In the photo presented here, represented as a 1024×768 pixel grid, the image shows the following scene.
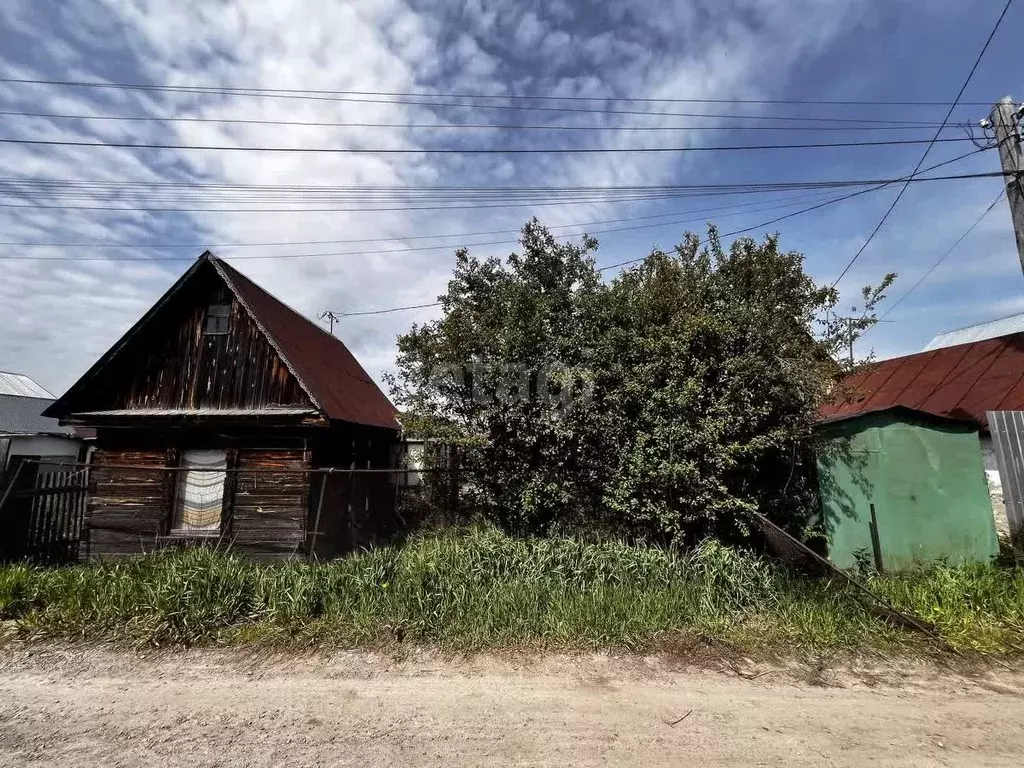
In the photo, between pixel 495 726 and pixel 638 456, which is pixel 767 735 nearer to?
pixel 495 726

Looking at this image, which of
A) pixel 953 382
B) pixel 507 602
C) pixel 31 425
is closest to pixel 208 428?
pixel 507 602

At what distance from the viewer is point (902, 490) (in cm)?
726

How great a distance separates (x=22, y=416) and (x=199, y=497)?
102 ft

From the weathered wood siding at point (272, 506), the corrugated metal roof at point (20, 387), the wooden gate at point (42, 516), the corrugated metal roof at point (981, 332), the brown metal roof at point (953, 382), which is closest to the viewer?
the wooden gate at point (42, 516)

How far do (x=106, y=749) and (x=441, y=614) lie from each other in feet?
9.03

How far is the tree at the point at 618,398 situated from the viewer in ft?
22.0

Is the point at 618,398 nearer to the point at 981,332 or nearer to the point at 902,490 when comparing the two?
the point at 902,490

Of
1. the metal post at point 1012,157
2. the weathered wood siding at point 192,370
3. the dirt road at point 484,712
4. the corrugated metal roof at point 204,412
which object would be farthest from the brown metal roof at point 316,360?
the metal post at point 1012,157

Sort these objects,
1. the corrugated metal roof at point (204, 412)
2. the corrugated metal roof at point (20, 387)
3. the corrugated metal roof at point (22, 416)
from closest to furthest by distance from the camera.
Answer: the corrugated metal roof at point (204, 412) < the corrugated metal roof at point (22, 416) < the corrugated metal roof at point (20, 387)

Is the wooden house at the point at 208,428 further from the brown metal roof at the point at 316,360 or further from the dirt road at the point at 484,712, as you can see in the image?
the dirt road at the point at 484,712

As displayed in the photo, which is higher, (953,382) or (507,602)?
(953,382)

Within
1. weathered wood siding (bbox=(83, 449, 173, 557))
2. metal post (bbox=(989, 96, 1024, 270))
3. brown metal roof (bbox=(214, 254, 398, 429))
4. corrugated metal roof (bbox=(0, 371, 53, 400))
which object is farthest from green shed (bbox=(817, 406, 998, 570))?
corrugated metal roof (bbox=(0, 371, 53, 400))

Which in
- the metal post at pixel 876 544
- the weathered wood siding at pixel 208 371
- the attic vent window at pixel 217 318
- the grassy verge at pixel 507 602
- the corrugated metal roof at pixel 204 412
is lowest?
the grassy verge at pixel 507 602

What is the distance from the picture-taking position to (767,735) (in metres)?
3.61
